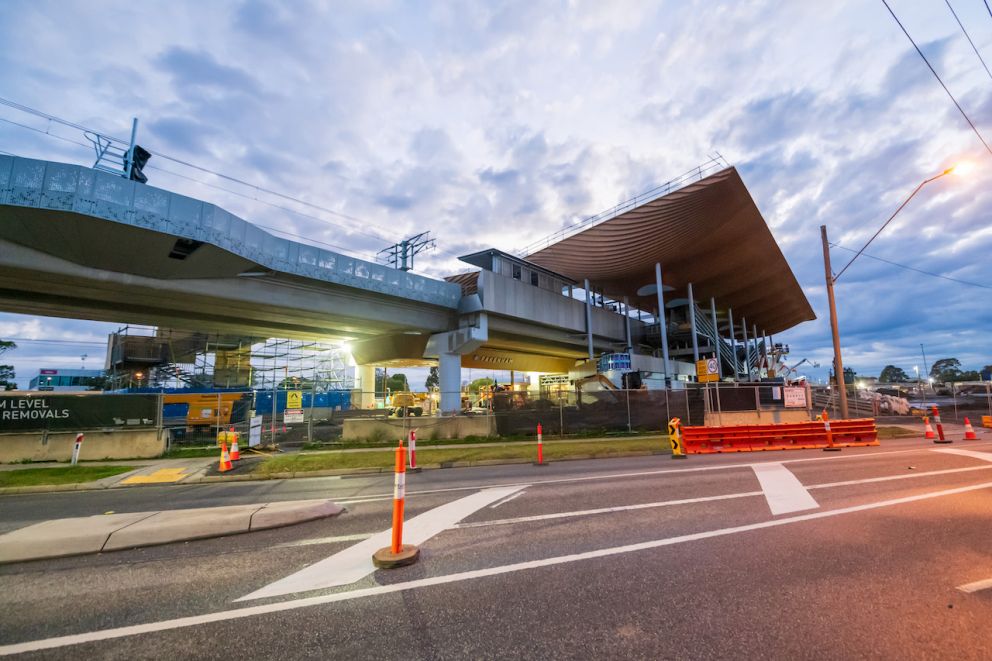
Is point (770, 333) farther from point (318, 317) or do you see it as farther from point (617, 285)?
point (318, 317)

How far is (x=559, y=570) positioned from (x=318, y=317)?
25605 mm

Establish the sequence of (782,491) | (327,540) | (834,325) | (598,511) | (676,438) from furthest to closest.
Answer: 1. (834,325)
2. (676,438)
3. (782,491)
4. (598,511)
5. (327,540)

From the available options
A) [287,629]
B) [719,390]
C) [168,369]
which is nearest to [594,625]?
[287,629]

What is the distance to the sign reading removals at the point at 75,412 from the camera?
15.1m

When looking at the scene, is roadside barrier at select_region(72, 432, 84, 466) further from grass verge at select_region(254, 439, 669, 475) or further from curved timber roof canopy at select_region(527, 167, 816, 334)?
curved timber roof canopy at select_region(527, 167, 816, 334)

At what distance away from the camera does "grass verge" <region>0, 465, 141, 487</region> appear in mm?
10781

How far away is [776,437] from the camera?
53.9 ft

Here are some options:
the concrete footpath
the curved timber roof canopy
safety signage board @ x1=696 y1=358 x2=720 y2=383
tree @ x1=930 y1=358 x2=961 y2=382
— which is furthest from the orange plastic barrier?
tree @ x1=930 y1=358 x2=961 y2=382

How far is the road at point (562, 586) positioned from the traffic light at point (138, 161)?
56.1 feet

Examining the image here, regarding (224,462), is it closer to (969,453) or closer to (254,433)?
(254,433)

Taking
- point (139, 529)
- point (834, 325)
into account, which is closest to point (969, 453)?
point (834, 325)

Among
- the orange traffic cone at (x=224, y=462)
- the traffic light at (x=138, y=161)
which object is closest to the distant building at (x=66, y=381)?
the traffic light at (x=138, y=161)

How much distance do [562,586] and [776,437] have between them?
52.0 feet

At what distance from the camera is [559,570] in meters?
4.37
